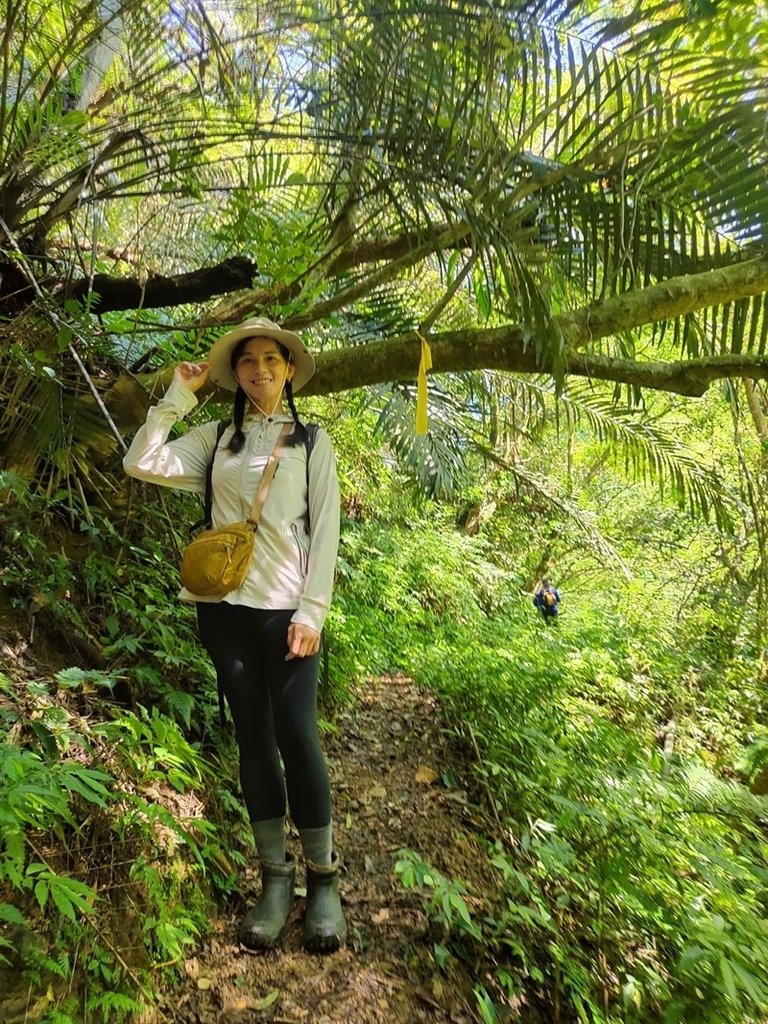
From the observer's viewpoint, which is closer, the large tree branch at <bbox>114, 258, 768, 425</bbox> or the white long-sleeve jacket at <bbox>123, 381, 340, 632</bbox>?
the white long-sleeve jacket at <bbox>123, 381, 340, 632</bbox>

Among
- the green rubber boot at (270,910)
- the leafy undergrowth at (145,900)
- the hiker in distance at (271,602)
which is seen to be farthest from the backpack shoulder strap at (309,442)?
the green rubber boot at (270,910)

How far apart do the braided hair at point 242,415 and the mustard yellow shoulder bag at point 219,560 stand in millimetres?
300

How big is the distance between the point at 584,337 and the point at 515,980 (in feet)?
7.38

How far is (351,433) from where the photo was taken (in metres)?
6.24

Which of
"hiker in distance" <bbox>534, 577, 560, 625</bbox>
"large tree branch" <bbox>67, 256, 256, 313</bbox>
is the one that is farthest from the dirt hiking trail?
"hiker in distance" <bbox>534, 577, 560, 625</bbox>

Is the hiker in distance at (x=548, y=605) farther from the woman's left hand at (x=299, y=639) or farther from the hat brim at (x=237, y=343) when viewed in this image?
the woman's left hand at (x=299, y=639)

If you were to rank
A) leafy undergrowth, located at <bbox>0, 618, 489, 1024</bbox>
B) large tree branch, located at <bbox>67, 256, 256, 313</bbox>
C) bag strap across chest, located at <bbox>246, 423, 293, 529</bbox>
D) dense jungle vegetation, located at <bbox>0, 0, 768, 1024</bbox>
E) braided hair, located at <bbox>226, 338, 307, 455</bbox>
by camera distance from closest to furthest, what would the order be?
1. leafy undergrowth, located at <bbox>0, 618, 489, 1024</bbox>
2. dense jungle vegetation, located at <bbox>0, 0, 768, 1024</bbox>
3. bag strap across chest, located at <bbox>246, 423, 293, 529</bbox>
4. braided hair, located at <bbox>226, 338, 307, 455</bbox>
5. large tree branch, located at <bbox>67, 256, 256, 313</bbox>

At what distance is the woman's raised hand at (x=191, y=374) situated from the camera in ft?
6.37

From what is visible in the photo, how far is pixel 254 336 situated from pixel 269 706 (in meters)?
1.21

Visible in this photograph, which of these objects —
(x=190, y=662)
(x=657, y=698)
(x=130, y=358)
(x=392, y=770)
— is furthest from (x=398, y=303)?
(x=657, y=698)

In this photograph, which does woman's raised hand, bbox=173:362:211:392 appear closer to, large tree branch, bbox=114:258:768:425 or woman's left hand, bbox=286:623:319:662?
large tree branch, bbox=114:258:768:425

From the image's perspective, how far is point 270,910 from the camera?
1.92m

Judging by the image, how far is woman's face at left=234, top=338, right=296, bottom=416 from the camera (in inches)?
78.0

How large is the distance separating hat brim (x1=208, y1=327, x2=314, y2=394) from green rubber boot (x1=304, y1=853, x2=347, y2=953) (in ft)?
5.45
